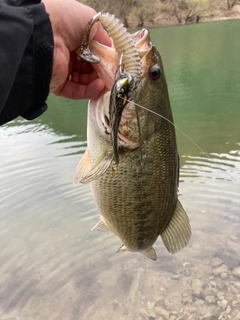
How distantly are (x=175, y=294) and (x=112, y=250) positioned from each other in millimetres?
1060

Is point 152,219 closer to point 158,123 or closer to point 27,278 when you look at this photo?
point 158,123

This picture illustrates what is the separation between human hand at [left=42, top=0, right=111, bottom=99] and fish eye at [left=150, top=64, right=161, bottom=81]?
29 cm

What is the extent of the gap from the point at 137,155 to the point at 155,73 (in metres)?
0.41

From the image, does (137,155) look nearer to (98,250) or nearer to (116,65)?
(116,65)

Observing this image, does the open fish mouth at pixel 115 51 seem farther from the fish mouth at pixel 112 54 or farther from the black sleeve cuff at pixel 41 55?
the black sleeve cuff at pixel 41 55

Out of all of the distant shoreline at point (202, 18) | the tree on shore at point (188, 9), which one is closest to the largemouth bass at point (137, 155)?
the distant shoreline at point (202, 18)

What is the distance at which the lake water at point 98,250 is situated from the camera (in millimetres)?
3752

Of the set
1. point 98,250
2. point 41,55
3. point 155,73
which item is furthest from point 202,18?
point 41,55

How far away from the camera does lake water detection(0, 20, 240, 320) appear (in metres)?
3.75

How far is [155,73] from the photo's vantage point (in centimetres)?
168

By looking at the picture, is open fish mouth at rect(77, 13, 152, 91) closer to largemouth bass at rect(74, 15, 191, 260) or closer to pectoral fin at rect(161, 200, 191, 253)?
largemouth bass at rect(74, 15, 191, 260)

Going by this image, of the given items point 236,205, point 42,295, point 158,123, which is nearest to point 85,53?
point 158,123

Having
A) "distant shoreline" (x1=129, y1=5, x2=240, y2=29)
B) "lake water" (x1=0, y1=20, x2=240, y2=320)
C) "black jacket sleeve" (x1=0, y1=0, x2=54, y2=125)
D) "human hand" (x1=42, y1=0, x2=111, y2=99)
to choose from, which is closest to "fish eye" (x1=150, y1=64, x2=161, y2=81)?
"human hand" (x1=42, y1=0, x2=111, y2=99)

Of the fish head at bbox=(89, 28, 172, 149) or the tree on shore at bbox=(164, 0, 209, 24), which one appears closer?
the fish head at bbox=(89, 28, 172, 149)
